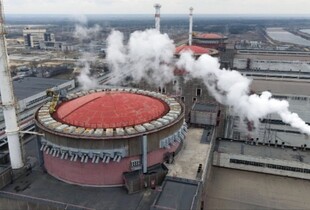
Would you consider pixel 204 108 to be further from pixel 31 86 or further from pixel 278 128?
pixel 31 86

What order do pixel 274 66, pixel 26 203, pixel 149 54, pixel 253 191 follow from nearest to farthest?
1. pixel 26 203
2. pixel 253 191
3. pixel 149 54
4. pixel 274 66

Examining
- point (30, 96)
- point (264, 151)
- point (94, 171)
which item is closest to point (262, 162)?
point (264, 151)

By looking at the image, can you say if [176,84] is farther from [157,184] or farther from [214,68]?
→ [157,184]

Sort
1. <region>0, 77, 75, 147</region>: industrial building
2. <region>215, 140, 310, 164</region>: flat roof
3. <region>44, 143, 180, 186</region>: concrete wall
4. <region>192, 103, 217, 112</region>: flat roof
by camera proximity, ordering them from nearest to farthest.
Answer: <region>44, 143, 180, 186</region>: concrete wall < <region>215, 140, 310, 164</region>: flat roof < <region>192, 103, 217, 112</region>: flat roof < <region>0, 77, 75, 147</region>: industrial building

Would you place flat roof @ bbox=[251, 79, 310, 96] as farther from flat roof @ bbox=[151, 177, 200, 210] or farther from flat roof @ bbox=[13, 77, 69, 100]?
flat roof @ bbox=[13, 77, 69, 100]

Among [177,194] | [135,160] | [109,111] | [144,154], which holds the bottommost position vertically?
[177,194]

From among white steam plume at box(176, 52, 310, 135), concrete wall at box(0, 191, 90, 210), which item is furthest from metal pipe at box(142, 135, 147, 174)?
white steam plume at box(176, 52, 310, 135)
